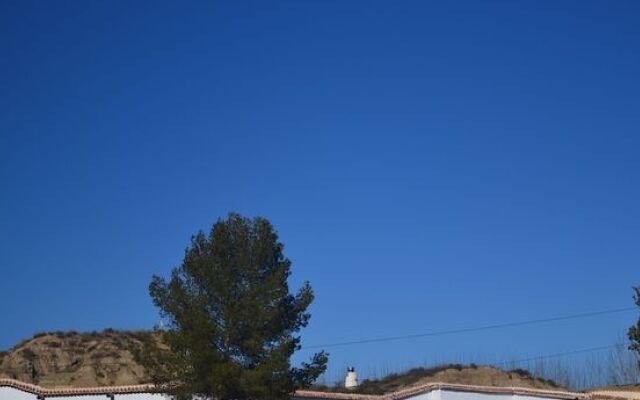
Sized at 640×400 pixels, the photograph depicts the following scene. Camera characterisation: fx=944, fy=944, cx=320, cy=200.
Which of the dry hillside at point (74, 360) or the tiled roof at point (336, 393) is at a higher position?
the dry hillside at point (74, 360)

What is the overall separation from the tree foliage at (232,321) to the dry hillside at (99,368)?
57.8ft

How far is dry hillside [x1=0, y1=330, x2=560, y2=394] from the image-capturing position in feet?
171

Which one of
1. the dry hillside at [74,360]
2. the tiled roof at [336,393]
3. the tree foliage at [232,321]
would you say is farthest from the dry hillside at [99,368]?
the tree foliage at [232,321]

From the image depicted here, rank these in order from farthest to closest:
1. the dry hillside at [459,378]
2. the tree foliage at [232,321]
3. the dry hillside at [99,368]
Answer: the dry hillside at [459,378], the dry hillside at [99,368], the tree foliage at [232,321]

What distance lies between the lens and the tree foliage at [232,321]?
32.8 metres

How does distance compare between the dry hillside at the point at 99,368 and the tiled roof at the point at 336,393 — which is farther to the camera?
the dry hillside at the point at 99,368

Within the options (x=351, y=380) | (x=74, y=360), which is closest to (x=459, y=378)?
(x=351, y=380)

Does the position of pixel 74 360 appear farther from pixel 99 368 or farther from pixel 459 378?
pixel 459 378

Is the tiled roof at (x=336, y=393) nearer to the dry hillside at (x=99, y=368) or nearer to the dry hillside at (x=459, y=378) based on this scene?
the dry hillside at (x=459, y=378)

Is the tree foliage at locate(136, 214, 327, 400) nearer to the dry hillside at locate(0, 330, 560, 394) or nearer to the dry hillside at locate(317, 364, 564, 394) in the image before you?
the dry hillside at locate(0, 330, 560, 394)

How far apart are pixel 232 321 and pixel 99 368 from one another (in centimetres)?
2228

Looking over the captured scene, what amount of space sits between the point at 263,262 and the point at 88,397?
448 inches

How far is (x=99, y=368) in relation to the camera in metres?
53.3

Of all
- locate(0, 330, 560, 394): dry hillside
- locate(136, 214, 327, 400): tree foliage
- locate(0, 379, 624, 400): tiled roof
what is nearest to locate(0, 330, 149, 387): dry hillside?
locate(0, 330, 560, 394): dry hillside
